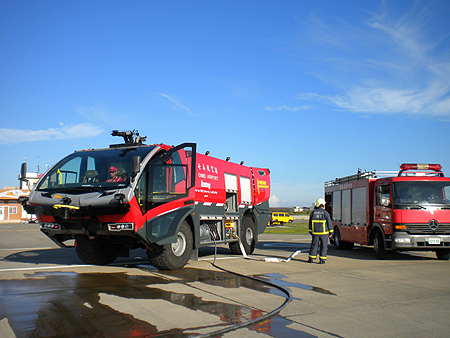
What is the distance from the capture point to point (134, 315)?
5.48 meters

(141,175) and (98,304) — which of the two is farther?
(141,175)

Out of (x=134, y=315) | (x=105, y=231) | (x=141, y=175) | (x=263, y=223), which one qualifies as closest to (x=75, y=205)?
(x=105, y=231)

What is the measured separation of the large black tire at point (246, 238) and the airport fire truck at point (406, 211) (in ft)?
12.0

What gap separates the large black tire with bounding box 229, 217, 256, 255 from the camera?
13438 mm

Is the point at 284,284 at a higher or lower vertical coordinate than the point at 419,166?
lower

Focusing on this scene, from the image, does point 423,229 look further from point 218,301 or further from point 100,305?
point 100,305

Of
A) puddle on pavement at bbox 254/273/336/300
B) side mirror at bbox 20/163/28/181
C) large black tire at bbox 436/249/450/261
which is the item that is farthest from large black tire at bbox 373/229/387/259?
side mirror at bbox 20/163/28/181

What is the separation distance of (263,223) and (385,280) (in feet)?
21.7

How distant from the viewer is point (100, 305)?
19.7ft

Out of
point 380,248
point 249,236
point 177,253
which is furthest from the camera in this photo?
point 249,236

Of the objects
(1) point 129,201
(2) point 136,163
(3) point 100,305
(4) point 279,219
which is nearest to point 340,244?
(1) point 129,201

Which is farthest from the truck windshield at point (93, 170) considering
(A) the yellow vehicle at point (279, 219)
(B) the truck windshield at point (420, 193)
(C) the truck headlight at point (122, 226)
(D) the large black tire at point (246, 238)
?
(A) the yellow vehicle at point (279, 219)

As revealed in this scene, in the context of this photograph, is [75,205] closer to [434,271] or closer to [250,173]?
[250,173]

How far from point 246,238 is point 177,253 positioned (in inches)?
164
